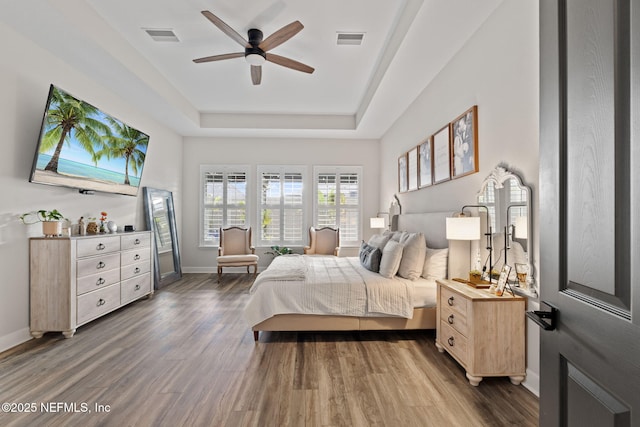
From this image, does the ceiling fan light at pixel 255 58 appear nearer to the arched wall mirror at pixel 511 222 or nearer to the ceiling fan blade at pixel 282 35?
the ceiling fan blade at pixel 282 35

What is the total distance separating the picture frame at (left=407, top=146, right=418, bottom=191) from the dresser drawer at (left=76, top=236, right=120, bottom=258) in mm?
4258

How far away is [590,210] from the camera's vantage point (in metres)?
0.83

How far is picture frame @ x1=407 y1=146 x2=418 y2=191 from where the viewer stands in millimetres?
4594

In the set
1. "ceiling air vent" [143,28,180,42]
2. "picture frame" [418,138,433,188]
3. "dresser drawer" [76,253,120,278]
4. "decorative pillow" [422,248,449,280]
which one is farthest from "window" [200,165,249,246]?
"decorative pillow" [422,248,449,280]

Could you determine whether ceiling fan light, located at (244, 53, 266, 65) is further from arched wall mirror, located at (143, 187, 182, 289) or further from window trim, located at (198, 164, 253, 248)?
window trim, located at (198, 164, 253, 248)

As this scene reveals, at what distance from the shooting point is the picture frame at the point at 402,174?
5.10 m

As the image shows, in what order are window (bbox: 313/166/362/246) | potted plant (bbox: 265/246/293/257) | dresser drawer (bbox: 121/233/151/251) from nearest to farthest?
dresser drawer (bbox: 121/233/151/251)
potted plant (bbox: 265/246/293/257)
window (bbox: 313/166/362/246)

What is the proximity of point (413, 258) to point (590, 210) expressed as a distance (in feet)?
8.57

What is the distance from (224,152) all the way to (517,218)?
606cm

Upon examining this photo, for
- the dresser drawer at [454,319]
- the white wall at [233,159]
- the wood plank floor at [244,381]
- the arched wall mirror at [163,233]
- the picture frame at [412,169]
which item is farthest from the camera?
the white wall at [233,159]

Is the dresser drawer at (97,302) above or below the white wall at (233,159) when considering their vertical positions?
below

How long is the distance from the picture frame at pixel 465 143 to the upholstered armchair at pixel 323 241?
11.5ft

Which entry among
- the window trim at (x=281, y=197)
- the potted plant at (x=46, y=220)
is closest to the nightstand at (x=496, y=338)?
the potted plant at (x=46, y=220)

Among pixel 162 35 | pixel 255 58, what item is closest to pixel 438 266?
pixel 255 58
